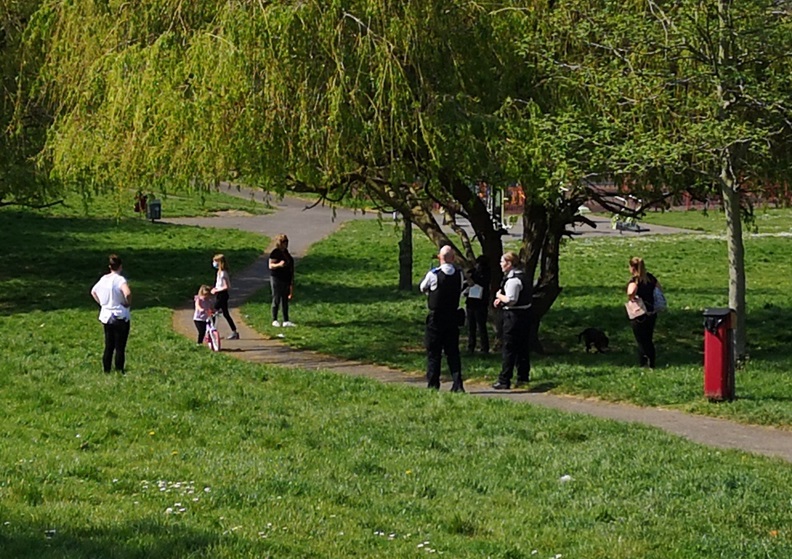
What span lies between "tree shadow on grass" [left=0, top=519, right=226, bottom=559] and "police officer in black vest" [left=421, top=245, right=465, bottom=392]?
7848 mm

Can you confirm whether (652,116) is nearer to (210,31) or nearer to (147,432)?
(210,31)

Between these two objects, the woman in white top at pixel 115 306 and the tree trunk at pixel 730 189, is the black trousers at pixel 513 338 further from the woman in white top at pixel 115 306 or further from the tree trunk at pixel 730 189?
the woman in white top at pixel 115 306

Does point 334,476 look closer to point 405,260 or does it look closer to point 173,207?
point 405,260

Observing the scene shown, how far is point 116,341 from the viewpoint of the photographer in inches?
615

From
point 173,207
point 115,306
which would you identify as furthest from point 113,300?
point 173,207

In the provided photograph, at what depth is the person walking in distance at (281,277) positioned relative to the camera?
22448 millimetres

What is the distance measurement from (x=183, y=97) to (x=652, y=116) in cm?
607

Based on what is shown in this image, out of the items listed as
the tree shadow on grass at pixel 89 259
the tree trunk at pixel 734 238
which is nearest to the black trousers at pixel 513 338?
the tree trunk at pixel 734 238

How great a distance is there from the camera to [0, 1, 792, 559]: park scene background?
791 cm

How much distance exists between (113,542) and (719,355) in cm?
884

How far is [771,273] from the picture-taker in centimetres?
3584

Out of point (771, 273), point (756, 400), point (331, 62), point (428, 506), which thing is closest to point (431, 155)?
point (331, 62)

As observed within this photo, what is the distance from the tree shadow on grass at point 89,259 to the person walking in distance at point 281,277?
5.01 meters

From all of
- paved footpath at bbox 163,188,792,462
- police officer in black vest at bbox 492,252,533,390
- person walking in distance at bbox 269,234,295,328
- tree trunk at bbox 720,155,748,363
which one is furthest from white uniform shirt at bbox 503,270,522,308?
person walking in distance at bbox 269,234,295,328
